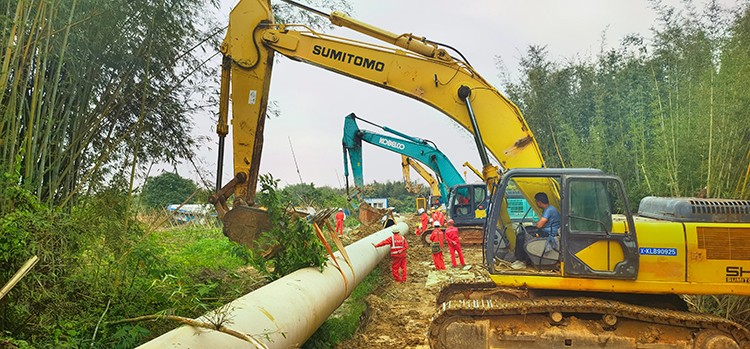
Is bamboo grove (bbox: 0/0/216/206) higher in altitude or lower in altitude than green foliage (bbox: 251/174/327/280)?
higher

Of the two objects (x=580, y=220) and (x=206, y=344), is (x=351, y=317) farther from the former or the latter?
(x=206, y=344)

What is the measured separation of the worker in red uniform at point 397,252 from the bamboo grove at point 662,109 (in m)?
3.12

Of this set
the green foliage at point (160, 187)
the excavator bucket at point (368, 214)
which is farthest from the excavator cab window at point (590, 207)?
the excavator bucket at point (368, 214)

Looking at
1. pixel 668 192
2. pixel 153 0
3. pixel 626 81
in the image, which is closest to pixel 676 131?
pixel 668 192

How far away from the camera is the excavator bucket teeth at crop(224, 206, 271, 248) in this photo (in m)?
6.72

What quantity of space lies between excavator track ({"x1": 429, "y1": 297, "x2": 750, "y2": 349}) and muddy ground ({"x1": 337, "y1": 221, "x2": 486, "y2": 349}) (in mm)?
1045

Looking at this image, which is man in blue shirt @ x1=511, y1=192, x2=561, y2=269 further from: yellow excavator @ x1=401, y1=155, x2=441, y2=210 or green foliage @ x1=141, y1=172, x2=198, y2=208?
yellow excavator @ x1=401, y1=155, x2=441, y2=210

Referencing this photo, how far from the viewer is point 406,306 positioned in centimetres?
872

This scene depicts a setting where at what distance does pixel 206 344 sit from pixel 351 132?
14011 millimetres

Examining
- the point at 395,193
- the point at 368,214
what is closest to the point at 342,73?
the point at 368,214

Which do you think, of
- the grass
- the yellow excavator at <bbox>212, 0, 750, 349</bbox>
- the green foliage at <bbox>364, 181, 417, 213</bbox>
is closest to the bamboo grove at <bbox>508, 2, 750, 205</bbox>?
the yellow excavator at <bbox>212, 0, 750, 349</bbox>

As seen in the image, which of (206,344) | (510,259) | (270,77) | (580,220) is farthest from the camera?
(270,77)

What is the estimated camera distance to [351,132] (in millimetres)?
17062

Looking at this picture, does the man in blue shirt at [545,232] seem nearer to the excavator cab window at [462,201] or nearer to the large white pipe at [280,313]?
the large white pipe at [280,313]
